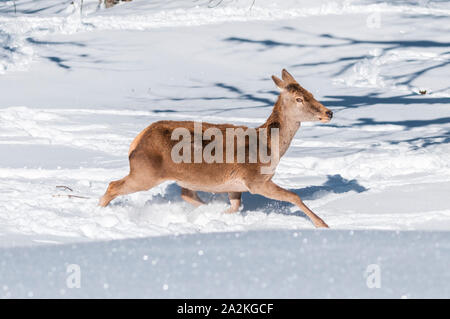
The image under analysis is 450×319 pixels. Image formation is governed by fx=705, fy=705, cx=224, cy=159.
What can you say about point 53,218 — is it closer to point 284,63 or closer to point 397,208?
point 397,208

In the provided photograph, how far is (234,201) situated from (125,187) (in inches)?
35.8

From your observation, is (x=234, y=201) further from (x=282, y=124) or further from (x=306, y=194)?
(x=306, y=194)

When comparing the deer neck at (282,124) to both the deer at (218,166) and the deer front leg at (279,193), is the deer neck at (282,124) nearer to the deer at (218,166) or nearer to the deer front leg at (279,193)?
the deer at (218,166)

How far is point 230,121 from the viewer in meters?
9.02

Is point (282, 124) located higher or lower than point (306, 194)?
higher

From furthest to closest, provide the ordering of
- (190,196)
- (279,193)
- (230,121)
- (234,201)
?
(230,121), (190,196), (234,201), (279,193)

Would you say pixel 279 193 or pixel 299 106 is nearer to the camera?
pixel 279 193

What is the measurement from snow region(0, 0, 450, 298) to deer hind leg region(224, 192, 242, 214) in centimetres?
11

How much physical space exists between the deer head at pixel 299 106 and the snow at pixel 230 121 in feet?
2.58

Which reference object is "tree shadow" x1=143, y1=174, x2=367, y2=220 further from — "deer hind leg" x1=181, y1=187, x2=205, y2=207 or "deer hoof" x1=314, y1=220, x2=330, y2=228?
"deer hoof" x1=314, y1=220, x2=330, y2=228

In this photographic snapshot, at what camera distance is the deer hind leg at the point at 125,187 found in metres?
5.17

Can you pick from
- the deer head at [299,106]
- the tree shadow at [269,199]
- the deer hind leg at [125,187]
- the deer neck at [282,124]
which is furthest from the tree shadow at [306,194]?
the deer hind leg at [125,187]

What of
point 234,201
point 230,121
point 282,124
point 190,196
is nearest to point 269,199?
point 234,201

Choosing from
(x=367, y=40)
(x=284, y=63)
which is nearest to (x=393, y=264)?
(x=284, y=63)
